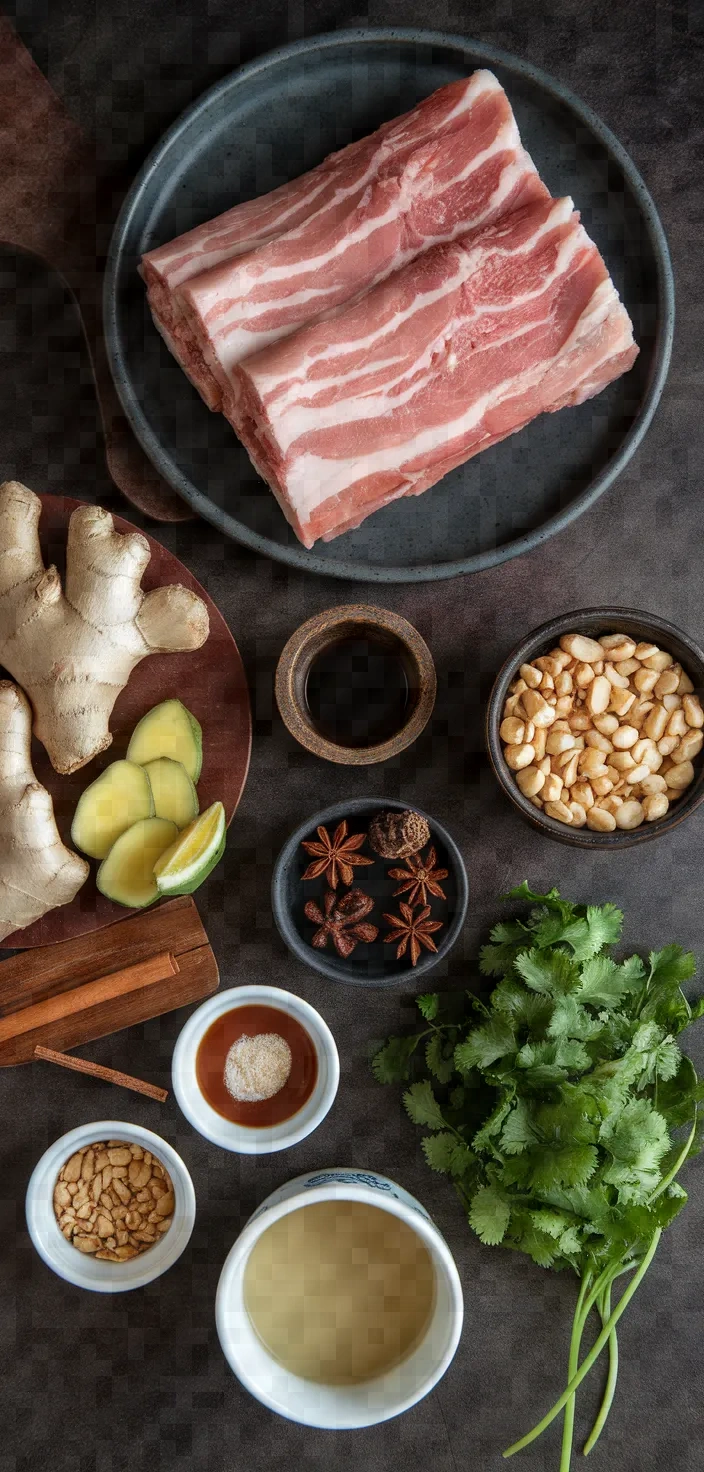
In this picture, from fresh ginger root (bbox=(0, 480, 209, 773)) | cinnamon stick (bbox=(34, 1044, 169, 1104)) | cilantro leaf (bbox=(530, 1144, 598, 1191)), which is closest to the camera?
cilantro leaf (bbox=(530, 1144, 598, 1191))

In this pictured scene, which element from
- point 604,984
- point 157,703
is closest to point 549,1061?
point 604,984

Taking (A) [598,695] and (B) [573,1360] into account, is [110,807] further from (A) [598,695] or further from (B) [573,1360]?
(B) [573,1360]

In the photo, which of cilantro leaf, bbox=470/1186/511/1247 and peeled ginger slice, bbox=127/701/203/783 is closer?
cilantro leaf, bbox=470/1186/511/1247

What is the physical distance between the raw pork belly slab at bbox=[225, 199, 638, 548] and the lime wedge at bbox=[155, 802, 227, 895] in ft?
1.69

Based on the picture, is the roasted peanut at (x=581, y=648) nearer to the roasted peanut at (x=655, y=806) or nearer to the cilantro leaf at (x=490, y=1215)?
the roasted peanut at (x=655, y=806)

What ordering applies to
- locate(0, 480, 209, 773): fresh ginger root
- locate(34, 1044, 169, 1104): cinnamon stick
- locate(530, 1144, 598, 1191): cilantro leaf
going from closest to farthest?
locate(530, 1144, 598, 1191): cilantro leaf → locate(0, 480, 209, 773): fresh ginger root → locate(34, 1044, 169, 1104): cinnamon stick

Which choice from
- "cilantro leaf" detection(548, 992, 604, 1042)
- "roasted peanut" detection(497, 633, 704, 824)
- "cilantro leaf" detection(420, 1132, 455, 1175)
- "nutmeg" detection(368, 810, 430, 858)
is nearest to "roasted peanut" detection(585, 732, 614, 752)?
"roasted peanut" detection(497, 633, 704, 824)

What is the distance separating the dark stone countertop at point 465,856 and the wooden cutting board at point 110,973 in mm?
57

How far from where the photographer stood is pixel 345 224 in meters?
1.59

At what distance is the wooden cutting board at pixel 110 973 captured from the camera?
173 centimetres

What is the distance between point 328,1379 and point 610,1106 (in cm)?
70

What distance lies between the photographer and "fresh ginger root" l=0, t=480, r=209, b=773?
1611mm

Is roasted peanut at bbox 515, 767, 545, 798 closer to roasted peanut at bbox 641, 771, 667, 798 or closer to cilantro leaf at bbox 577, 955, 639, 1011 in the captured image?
roasted peanut at bbox 641, 771, 667, 798

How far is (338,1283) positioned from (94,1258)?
0.44 meters
